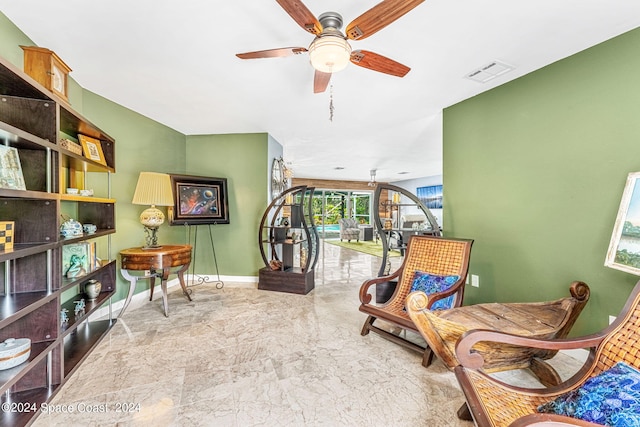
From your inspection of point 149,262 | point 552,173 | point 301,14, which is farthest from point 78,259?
point 552,173

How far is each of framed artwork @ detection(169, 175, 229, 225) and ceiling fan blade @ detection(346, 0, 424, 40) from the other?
2.99 metres

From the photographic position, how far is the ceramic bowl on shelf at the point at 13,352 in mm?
1389

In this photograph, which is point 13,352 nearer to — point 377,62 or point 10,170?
point 10,170

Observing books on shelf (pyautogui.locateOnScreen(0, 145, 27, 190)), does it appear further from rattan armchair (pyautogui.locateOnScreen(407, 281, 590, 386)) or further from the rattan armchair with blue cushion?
the rattan armchair with blue cushion

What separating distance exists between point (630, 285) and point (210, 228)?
460cm

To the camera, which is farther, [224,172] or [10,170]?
[224,172]

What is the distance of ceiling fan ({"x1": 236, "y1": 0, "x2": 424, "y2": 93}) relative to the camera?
4.47 ft

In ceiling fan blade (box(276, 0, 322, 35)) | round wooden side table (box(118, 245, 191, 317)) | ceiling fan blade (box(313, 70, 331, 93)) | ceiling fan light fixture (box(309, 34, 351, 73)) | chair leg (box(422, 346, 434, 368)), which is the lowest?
chair leg (box(422, 346, 434, 368))

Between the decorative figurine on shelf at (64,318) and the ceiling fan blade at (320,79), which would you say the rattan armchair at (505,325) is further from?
the decorative figurine on shelf at (64,318)

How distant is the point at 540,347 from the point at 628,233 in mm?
1215

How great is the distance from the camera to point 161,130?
3803 mm

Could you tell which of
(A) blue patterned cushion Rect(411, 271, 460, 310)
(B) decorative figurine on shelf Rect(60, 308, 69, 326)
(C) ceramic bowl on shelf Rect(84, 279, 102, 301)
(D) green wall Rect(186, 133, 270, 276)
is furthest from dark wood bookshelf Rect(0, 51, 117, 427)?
(A) blue patterned cushion Rect(411, 271, 460, 310)

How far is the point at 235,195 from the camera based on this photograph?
433cm

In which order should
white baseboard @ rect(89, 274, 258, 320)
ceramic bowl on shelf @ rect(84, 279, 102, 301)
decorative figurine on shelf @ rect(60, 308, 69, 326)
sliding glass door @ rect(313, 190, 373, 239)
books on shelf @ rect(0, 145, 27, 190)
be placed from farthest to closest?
sliding glass door @ rect(313, 190, 373, 239)
white baseboard @ rect(89, 274, 258, 320)
ceramic bowl on shelf @ rect(84, 279, 102, 301)
decorative figurine on shelf @ rect(60, 308, 69, 326)
books on shelf @ rect(0, 145, 27, 190)
